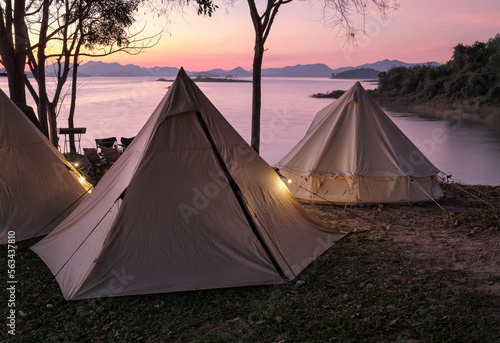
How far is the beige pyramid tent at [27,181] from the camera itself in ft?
21.8

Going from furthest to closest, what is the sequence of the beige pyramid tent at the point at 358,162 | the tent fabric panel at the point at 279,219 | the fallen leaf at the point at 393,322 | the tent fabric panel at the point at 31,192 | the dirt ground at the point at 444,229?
1. the beige pyramid tent at the point at 358,162
2. the tent fabric panel at the point at 31,192
3. the tent fabric panel at the point at 279,219
4. the dirt ground at the point at 444,229
5. the fallen leaf at the point at 393,322

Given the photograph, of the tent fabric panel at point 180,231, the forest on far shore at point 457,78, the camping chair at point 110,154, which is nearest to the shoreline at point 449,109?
the forest on far shore at point 457,78

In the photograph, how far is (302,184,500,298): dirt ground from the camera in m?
5.18

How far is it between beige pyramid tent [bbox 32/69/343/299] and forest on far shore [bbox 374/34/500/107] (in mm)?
25949

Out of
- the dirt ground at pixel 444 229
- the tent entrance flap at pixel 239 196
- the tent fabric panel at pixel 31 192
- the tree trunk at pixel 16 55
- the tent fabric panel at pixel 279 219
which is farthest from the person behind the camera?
the tree trunk at pixel 16 55

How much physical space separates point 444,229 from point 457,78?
26.2m

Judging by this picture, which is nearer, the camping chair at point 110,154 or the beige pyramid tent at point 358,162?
the beige pyramid tent at point 358,162

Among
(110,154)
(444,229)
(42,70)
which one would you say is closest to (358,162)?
(444,229)

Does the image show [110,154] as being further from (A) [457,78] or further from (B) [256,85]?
(A) [457,78]

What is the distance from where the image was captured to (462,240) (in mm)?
6160

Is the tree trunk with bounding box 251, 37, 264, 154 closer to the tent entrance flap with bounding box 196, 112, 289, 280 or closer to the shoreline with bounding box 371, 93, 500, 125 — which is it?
the tent entrance flap with bounding box 196, 112, 289, 280

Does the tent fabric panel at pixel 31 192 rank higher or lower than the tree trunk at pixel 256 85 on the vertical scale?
lower

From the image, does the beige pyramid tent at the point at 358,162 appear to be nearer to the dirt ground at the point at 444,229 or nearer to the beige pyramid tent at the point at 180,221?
the dirt ground at the point at 444,229

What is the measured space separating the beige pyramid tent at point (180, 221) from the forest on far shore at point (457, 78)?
25.9m
